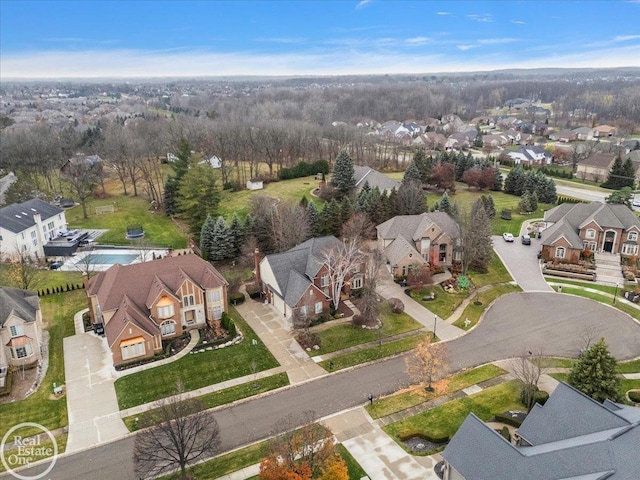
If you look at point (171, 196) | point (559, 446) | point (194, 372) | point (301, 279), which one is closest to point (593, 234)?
point (301, 279)

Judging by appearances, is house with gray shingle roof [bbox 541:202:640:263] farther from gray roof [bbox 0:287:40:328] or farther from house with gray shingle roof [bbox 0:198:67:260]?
house with gray shingle roof [bbox 0:198:67:260]

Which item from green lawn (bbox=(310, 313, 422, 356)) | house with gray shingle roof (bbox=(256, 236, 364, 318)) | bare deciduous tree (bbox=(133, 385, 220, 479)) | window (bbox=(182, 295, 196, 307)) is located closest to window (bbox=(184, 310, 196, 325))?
window (bbox=(182, 295, 196, 307))

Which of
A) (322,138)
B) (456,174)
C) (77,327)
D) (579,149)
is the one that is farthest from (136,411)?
(579,149)

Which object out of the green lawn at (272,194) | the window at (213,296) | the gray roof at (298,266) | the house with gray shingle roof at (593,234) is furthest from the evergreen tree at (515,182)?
the window at (213,296)

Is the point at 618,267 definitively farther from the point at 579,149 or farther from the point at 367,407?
the point at 579,149

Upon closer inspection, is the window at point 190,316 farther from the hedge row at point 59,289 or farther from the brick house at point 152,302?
the hedge row at point 59,289

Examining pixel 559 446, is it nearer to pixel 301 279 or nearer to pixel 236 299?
pixel 301 279
